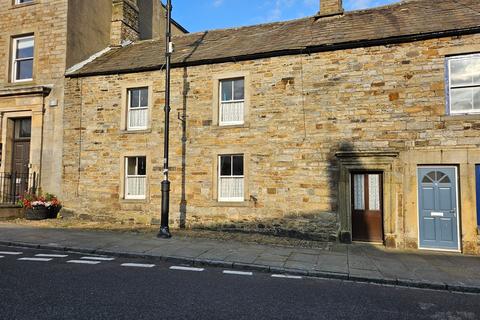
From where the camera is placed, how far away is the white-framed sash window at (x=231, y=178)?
492 inches

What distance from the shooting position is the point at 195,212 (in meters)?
12.8

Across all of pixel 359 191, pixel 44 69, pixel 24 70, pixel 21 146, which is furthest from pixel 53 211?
pixel 359 191

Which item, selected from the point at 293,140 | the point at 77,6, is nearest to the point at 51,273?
the point at 293,140

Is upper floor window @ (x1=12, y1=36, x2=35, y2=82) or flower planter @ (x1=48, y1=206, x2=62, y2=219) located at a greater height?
upper floor window @ (x1=12, y1=36, x2=35, y2=82)

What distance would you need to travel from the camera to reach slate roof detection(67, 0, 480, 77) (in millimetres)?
10992

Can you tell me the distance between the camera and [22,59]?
1608 cm

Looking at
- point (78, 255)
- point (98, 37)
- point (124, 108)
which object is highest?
point (98, 37)

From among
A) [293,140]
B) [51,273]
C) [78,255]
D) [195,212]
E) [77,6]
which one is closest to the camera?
[51,273]

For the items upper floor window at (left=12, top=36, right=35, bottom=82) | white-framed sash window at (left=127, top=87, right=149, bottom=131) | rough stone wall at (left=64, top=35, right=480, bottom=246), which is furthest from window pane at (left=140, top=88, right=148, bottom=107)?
upper floor window at (left=12, top=36, right=35, bottom=82)

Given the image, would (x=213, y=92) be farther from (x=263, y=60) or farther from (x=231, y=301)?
(x=231, y=301)

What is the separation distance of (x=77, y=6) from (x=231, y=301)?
614 inches

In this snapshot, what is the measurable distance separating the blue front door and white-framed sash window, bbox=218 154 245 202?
5663 mm

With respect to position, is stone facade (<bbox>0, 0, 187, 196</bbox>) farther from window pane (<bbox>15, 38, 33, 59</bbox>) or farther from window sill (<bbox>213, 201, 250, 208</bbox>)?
window sill (<bbox>213, 201, 250, 208</bbox>)

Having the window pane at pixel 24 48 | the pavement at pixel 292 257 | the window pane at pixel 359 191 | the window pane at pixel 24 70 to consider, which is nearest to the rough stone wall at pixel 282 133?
the window pane at pixel 359 191
